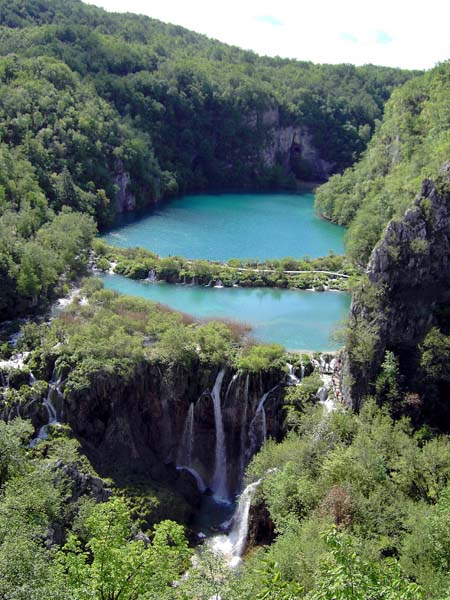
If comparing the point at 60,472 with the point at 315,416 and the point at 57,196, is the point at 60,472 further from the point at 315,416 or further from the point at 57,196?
the point at 57,196

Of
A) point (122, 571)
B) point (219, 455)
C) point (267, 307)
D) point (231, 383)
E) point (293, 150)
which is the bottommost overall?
point (219, 455)

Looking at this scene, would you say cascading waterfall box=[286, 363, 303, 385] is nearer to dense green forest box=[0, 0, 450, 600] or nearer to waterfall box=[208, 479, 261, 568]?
dense green forest box=[0, 0, 450, 600]

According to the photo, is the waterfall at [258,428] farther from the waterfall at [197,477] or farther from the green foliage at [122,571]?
the green foliage at [122,571]

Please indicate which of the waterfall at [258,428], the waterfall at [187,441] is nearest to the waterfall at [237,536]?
the waterfall at [258,428]

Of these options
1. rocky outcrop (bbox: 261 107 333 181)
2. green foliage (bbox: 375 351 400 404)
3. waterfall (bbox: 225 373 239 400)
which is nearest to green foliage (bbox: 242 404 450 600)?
green foliage (bbox: 375 351 400 404)

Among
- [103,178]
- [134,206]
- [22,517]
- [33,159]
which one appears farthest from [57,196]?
[22,517]

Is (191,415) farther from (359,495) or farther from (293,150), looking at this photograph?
(293,150)

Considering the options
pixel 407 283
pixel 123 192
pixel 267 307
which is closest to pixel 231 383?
pixel 407 283
